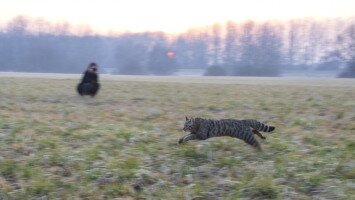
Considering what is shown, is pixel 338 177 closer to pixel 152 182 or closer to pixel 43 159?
pixel 152 182

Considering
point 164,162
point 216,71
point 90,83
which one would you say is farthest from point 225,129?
point 216,71

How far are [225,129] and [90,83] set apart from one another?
39.5 ft

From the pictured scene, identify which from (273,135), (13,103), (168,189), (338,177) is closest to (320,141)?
(273,135)

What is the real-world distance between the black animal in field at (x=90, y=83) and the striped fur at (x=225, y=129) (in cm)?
1127

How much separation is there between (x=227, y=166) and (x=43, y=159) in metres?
3.05

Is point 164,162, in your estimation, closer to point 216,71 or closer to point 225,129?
point 225,129

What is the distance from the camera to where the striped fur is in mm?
7918

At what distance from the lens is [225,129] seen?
7.96 m

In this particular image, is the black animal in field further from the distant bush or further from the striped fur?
the distant bush

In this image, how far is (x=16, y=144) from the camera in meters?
8.30

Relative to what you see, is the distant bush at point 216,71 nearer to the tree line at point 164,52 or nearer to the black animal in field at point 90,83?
the tree line at point 164,52

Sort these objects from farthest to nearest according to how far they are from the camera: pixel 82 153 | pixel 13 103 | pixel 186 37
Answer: pixel 186 37 < pixel 13 103 < pixel 82 153

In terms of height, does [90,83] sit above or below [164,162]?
above

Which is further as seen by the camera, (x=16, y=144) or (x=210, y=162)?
(x=16, y=144)
